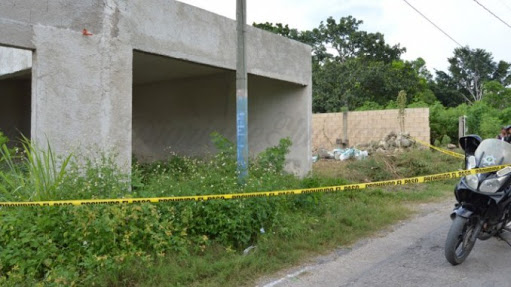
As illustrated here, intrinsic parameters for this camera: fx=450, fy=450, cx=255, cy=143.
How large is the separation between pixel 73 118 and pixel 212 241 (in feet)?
7.44

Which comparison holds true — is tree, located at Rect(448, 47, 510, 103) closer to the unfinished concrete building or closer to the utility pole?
the unfinished concrete building

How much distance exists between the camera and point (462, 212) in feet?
14.4

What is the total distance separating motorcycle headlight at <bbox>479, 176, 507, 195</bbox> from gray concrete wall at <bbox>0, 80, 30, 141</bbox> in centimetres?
936

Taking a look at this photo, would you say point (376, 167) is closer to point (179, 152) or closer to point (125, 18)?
point (179, 152)

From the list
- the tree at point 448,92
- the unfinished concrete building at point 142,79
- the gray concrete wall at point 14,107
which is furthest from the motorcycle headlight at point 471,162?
the tree at point 448,92

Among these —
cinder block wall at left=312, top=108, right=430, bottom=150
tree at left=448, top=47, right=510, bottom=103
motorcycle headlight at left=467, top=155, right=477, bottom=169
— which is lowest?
motorcycle headlight at left=467, top=155, right=477, bottom=169

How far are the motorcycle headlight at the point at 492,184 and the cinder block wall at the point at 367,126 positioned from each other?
38.5 ft

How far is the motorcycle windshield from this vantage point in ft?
15.3

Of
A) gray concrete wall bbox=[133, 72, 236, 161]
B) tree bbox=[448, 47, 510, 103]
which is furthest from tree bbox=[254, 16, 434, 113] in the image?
gray concrete wall bbox=[133, 72, 236, 161]

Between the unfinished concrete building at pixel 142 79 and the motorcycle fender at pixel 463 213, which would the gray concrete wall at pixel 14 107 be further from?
the motorcycle fender at pixel 463 213

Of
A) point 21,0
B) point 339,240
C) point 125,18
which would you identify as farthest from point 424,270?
point 21,0

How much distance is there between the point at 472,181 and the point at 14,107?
383 inches

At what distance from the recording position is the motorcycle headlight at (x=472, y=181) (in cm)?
450

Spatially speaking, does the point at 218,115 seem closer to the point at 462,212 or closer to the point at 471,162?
the point at 471,162
